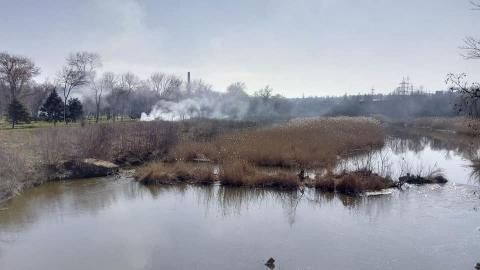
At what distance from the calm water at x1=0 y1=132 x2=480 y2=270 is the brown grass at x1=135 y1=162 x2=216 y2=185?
654 mm

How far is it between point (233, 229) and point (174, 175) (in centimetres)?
615

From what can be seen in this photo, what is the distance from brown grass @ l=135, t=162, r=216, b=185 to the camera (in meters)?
15.2

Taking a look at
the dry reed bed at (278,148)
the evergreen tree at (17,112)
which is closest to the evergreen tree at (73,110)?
the evergreen tree at (17,112)

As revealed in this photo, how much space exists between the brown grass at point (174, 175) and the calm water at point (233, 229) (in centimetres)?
65

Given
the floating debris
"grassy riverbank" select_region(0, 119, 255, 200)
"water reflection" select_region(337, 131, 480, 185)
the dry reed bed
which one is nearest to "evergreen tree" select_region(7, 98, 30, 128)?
"grassy riverbank" select_region(0, 119, 255, 200)

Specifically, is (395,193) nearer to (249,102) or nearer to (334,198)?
(334,198)

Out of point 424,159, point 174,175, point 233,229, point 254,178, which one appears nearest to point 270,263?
point 233,229

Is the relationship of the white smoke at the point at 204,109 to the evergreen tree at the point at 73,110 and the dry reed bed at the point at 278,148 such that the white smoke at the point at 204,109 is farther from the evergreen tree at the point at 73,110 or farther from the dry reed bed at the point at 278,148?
the dry reed bed at the point at 278,148

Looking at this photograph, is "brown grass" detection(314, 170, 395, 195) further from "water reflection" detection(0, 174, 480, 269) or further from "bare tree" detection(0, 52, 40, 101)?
"bare tree" detection(0, 52, 40, 101)

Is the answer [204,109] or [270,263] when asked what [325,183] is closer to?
[270,263]

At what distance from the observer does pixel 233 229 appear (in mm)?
10062

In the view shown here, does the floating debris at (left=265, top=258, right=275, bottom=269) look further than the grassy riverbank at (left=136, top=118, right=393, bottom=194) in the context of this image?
No

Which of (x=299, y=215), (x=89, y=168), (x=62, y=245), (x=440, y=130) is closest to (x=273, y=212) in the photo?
(x=299, y=215)

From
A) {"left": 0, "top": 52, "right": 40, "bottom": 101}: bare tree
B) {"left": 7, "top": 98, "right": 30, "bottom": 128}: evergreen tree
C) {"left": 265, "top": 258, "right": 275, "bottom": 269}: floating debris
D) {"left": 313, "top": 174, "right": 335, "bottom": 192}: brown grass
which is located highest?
{"left": 0, "top": 52, "right": 40, "bottom": 101}: bare tree
